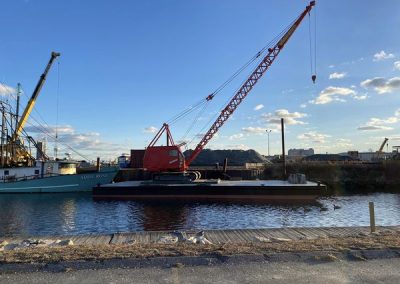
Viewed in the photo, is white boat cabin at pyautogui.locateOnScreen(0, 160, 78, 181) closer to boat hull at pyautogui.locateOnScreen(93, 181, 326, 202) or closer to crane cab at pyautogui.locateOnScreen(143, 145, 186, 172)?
boat hull at pyautogui.locateOnScreen(93, 181, 326, 202)

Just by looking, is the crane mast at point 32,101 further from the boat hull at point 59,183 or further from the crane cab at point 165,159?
the crane cab at point 165,159

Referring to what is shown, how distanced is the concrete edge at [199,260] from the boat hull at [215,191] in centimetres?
2557

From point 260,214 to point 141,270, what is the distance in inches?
761

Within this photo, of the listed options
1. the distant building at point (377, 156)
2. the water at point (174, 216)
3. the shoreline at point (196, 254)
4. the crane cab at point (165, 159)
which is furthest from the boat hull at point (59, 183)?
the distant building at point (377, 156)

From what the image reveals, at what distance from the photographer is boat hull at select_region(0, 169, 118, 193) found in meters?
45.2

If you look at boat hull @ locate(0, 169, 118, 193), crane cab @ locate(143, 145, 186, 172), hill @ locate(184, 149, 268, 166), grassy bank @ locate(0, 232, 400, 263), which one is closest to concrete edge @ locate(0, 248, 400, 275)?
grassy bank @ locate(0, 232, 400, 263)

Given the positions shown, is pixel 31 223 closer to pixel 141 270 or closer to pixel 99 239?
pixel 99 239

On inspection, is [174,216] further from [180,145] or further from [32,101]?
[32,101]

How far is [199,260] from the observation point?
27.2ft

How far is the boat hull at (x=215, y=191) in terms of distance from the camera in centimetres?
3422

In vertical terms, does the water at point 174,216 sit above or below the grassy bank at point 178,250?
below

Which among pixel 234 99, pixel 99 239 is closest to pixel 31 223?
pixel 99 239

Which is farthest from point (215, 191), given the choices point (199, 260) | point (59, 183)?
point (199, 260)

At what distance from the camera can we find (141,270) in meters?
7.77
